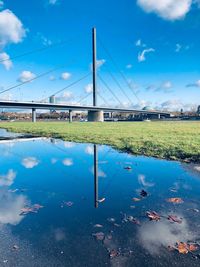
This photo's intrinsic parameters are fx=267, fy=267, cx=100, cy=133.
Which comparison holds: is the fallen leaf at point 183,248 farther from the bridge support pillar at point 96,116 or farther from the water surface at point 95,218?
the bridge support pillar at point 96,116

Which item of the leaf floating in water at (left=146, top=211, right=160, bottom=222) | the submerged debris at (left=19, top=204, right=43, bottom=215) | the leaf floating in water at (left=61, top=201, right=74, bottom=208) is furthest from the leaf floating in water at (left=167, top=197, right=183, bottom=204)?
the submerged debris at (left=19, top=204, right=43, bottom=215)

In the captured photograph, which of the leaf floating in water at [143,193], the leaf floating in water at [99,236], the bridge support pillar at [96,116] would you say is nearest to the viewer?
the leaf floating in water at [99,236]

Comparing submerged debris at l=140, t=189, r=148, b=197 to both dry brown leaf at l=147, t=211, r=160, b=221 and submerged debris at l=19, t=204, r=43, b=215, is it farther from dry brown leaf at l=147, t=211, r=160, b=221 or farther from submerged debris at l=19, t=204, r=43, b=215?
submerged debris at l=19, t=204, r=43, b=215

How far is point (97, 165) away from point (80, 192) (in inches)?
145

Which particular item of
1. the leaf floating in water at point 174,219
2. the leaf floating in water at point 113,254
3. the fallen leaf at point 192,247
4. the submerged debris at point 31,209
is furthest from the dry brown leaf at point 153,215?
the submerged debris at point 31,209

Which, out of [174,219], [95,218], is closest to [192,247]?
[174,219]

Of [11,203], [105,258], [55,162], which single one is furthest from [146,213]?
[55,162]

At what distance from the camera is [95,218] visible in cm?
469

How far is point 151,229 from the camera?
429 centimetres

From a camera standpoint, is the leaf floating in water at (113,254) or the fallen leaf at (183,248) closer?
the leaf floating in water at (113,254)

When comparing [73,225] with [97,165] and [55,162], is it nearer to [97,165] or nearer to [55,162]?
[97,165]

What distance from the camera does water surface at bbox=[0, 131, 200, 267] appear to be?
346 centimetres

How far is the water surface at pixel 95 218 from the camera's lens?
136 inches

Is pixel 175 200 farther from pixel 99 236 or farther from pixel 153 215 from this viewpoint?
pixel 99 236
